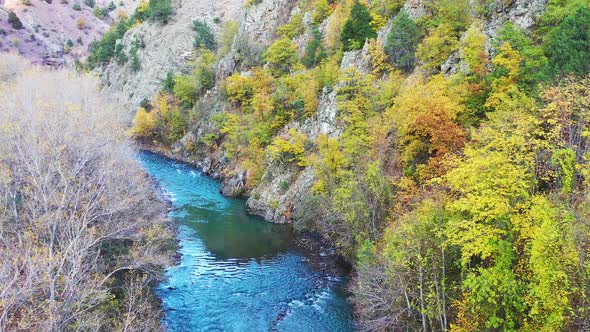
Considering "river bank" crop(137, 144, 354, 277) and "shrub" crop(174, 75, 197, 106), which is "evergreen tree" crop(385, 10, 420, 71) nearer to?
"river bank" crop(137, 144, 354, 277)

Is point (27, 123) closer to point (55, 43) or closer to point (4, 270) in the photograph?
point (4, 270)

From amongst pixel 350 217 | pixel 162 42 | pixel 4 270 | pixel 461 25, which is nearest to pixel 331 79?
pixel 461 25

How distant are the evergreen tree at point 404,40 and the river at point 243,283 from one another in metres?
20.7

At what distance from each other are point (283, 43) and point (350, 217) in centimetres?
3934

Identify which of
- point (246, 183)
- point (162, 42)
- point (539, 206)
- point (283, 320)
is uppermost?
point (162, 42)

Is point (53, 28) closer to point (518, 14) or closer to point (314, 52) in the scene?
point (314, 52)

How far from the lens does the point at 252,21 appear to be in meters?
78.8

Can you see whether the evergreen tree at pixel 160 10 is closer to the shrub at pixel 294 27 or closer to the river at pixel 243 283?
the shrub at pixel 294 27

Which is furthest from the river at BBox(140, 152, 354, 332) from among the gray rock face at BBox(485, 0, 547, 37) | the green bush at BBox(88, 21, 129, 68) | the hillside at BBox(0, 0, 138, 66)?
the hillside at BBox(0, 0, 138, 66)

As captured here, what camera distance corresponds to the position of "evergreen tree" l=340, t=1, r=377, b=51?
1959 inches

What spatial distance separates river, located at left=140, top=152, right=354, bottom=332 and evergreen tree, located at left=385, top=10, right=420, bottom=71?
2067cm

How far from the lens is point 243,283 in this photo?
31.2m

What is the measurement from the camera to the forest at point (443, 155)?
54.4ft

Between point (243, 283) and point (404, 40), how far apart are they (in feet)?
94.6
